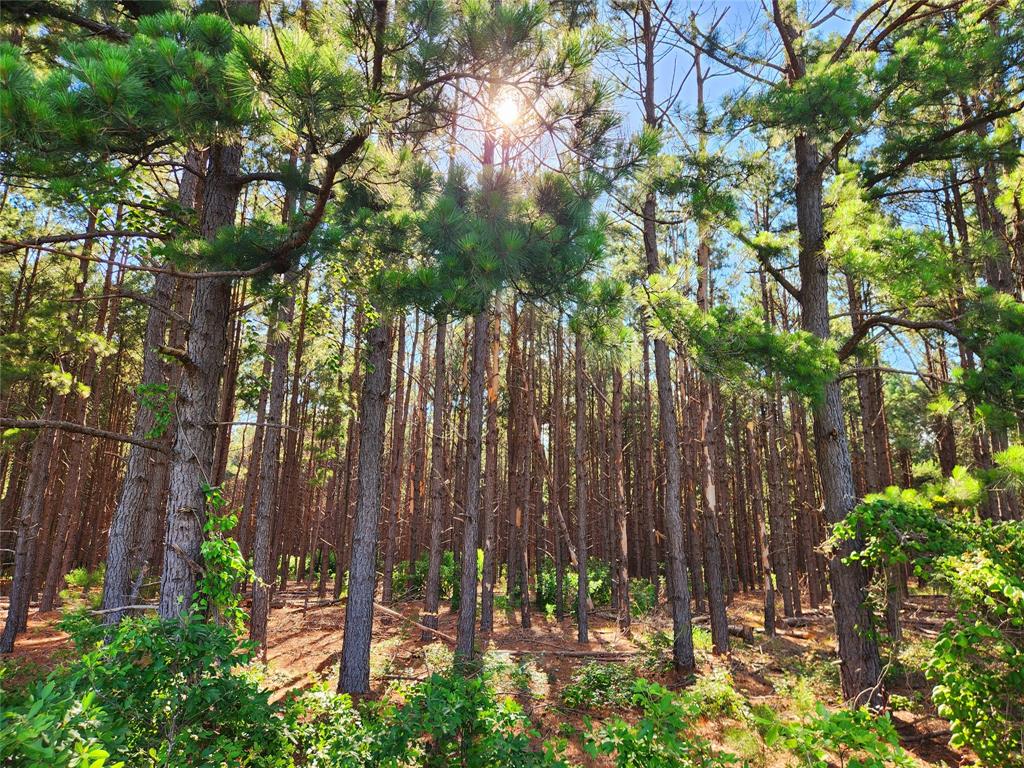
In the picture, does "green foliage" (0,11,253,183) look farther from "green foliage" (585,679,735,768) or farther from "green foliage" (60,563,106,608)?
"green foliage" (60,563,106,608)

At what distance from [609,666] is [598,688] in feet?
3.24

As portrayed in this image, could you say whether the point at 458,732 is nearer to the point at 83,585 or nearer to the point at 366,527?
the point at 366,527

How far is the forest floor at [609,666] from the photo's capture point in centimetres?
603

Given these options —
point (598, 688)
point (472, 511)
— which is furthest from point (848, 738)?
point (472, 511)

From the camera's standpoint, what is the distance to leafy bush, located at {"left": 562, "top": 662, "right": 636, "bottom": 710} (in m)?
6.90

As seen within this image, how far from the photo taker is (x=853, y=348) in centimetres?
691

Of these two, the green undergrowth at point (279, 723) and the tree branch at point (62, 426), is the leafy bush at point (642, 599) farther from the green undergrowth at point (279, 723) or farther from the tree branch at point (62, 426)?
the tree branch at point (62, 426)

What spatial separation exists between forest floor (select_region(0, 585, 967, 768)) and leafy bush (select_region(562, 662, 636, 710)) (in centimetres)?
3

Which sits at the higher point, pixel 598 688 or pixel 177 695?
pixel 177 695

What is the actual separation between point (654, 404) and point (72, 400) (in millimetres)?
22582

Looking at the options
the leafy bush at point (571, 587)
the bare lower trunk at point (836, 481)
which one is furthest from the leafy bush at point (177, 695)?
the leafy bush at point (571, 587)

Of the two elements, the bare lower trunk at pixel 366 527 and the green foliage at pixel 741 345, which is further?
the bare lower trunk at pixel 366 527

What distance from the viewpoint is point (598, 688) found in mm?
7379

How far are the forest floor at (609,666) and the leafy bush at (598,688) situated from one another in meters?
0.03
